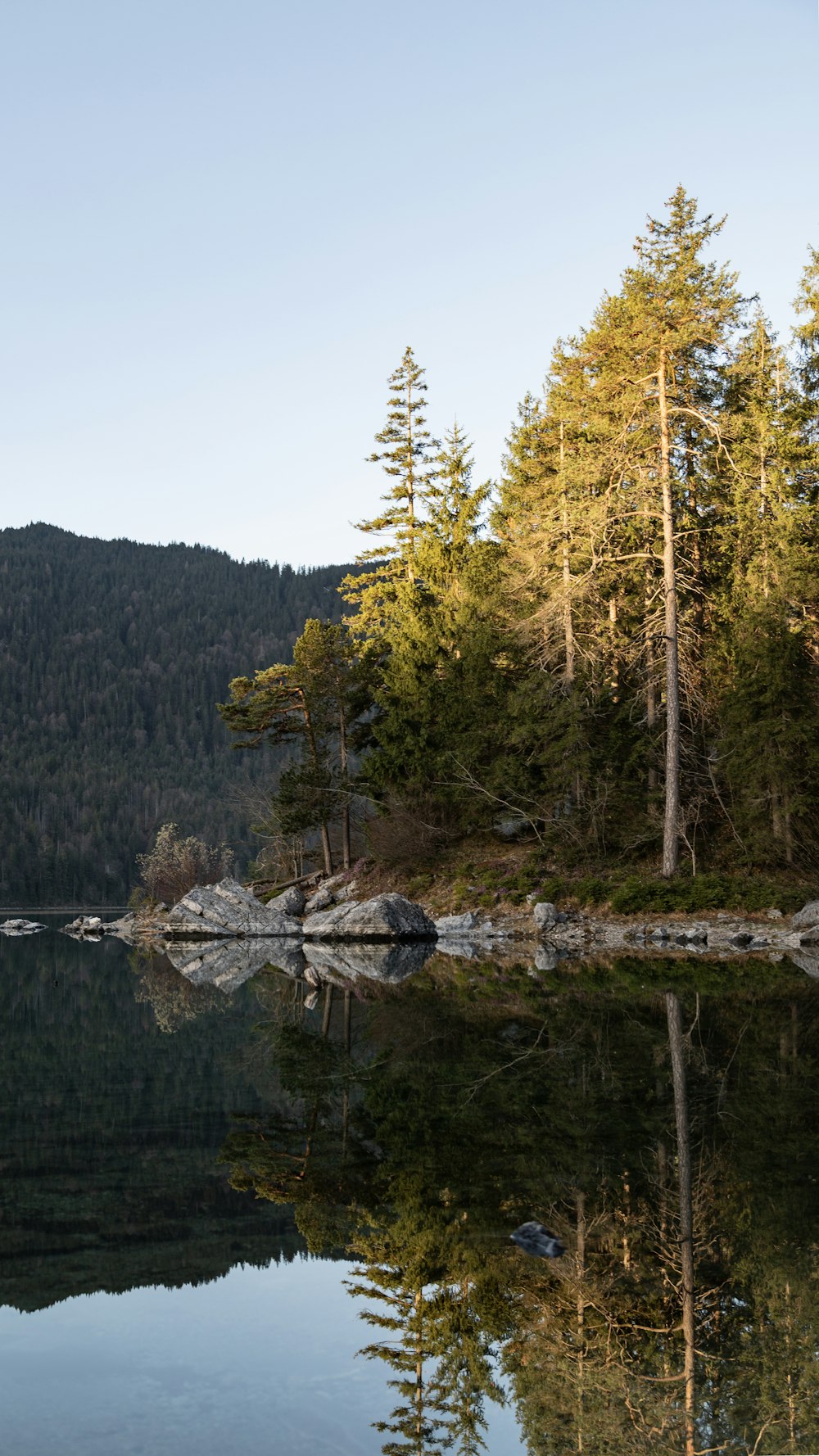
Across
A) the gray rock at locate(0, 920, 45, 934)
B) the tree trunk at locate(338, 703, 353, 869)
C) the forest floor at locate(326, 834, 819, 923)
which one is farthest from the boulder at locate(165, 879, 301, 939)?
the gray rock at locate(0, 920, 45, 934)

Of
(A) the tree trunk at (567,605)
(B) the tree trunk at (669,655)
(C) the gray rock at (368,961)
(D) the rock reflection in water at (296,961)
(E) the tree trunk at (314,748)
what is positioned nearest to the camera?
(C) the gray rock at (368,961)

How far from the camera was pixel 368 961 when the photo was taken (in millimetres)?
26156

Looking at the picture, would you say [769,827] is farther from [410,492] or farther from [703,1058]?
[410,492]

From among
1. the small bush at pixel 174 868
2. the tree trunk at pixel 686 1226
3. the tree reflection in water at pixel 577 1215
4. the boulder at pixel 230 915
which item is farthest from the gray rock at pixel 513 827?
the tree trunk at pixel 686 1226

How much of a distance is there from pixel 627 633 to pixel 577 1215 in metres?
30.4

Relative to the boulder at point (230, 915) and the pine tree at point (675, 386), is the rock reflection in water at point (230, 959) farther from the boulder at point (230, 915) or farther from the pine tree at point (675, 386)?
the pine tree at point (675, 386)

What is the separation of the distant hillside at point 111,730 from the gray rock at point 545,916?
101m

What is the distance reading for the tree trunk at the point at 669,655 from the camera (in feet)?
92.8

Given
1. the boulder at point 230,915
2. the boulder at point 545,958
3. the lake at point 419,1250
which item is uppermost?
the lake at point 419,1250

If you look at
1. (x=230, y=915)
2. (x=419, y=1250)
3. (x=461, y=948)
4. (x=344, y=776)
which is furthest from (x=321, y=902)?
(x=419, y=1250)

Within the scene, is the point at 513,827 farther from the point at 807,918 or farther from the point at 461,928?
the point at 807,918

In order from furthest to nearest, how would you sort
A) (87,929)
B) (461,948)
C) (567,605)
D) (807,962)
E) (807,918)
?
(87,929)
(567,605)
(461,948)
(807,918)
(807,962)

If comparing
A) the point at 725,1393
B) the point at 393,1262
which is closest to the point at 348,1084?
the point at 393,1262

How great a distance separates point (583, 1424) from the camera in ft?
12.1
